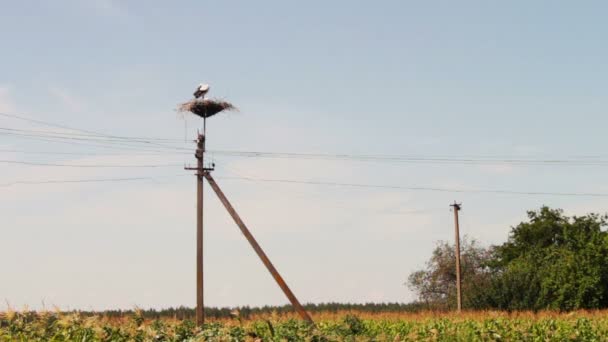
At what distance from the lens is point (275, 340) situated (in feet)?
26.2

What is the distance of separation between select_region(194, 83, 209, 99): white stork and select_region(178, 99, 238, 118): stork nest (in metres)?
0.37

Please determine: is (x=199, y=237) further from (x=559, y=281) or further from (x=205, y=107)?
(x=559, y=281)

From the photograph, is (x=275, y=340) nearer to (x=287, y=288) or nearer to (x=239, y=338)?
(x=239, y=338)

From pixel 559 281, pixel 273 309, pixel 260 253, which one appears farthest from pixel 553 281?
pixel 260 253

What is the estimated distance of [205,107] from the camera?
35438 millimetres

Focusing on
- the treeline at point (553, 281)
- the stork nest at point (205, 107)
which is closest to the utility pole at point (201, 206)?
the stork nest at point (205, 107)

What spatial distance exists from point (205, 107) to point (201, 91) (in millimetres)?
717

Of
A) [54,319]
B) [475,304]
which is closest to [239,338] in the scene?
[54,319]

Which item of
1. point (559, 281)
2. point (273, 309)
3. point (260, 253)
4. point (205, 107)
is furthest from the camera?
point (273, 309)

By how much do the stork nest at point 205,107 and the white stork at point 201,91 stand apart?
1.21ft

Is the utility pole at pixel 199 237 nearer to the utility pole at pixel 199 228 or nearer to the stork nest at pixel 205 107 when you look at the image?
the utility pole at pixel 199 228

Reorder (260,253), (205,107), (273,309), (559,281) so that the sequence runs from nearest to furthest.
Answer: (260,253) < (205,107) < (559,281) < (273,309)

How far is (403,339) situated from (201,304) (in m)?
26.5

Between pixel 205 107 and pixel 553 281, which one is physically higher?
pixel 205 107
